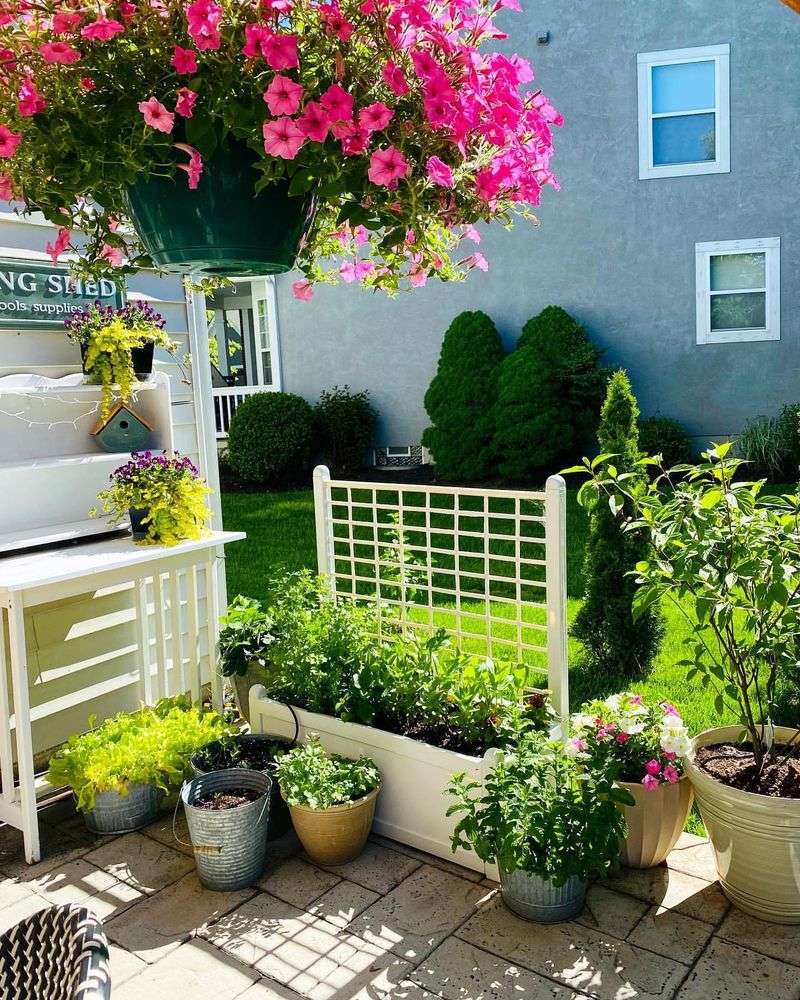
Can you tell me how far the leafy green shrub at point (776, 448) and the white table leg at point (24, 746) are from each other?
24.2ft

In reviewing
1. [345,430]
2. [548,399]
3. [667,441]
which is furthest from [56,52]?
[345,430]

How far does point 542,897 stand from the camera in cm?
251

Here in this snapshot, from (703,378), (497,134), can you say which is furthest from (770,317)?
(497,134)

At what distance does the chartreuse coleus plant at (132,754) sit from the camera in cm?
307

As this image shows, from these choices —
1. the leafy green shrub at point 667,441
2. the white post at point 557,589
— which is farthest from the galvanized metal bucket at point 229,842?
the leafy green shrub at point 667,441

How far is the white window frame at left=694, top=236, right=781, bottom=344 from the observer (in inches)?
364

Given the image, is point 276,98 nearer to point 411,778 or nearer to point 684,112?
point 411,778

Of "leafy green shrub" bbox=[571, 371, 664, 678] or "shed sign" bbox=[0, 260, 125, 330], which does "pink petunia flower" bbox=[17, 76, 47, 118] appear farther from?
"leafy green shrub" bbox=[571, 371, 664, 678]

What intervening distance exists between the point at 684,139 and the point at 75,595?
8.44m

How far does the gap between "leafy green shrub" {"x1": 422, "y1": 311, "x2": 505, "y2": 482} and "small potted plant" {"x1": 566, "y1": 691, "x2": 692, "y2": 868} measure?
689 cm

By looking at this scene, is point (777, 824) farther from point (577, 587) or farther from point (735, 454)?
point (735, 454)

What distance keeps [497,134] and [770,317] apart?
29.0ft

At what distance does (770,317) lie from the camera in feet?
30.7

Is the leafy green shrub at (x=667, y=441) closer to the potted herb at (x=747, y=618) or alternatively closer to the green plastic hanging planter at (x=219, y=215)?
the potted herb at (x=747, y=618)
